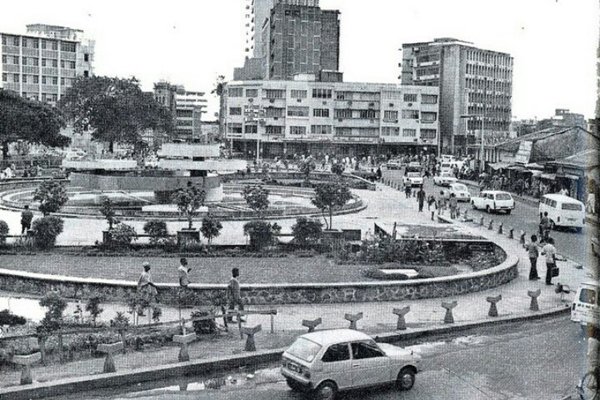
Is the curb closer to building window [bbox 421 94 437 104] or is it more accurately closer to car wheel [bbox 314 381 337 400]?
car wheel [bbox 314 381 337 400]

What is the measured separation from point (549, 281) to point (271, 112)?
69.4 metres

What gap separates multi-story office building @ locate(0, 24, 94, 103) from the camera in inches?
3991

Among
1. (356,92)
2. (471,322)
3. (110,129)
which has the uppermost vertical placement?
(356,92)

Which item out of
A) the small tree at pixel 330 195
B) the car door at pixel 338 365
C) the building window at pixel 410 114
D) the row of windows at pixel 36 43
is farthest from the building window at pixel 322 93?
the car door at pixel 338 365

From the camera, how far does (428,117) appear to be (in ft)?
307

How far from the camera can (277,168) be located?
6581 cm

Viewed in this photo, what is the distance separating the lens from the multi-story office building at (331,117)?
88.4 metres

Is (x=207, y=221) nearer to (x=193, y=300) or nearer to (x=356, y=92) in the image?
(x=193, y=300)

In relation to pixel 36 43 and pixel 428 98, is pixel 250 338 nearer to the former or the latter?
pixel 428 98

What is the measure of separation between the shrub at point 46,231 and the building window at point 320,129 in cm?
6716

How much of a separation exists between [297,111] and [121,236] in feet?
220

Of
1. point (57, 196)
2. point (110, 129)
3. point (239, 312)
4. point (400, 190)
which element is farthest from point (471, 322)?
point (110, 129)

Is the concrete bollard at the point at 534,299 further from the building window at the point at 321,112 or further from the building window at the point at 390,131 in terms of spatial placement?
the building window at the point at 390,131

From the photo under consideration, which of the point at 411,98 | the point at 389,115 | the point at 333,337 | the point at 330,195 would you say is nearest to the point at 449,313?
the point at 333,337
